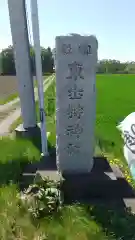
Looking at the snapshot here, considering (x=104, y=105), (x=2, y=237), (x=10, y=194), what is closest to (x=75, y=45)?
(x=10, y=194)

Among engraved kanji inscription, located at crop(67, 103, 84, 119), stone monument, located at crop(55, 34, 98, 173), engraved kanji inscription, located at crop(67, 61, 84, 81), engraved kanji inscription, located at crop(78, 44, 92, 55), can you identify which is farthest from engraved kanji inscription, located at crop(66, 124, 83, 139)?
engraved kanji inscription, located at crop(78, 44, 92, 55)

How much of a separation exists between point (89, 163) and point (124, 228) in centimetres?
133

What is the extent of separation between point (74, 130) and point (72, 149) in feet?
1.05

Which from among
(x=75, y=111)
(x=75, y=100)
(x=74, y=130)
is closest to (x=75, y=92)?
(x=75, y=100)

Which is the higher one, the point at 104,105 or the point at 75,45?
the point at 75,45

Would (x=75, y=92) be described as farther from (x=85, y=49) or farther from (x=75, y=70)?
(x=85, y=49)

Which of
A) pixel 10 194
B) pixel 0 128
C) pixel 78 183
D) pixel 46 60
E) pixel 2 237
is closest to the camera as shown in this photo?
pixel 2 237

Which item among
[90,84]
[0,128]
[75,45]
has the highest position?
[75,45]

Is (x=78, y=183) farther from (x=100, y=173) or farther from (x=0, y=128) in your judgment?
(x=0, y=128)

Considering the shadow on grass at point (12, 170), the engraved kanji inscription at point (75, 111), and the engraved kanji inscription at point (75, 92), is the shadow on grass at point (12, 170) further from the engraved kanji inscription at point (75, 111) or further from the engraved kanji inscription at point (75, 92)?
the engraved kanji inscription at point (75, 92)

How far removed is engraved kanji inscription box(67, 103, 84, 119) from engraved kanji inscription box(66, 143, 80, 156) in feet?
1.57

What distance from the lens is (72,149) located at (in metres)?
5.20

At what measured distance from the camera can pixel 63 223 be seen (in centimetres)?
400

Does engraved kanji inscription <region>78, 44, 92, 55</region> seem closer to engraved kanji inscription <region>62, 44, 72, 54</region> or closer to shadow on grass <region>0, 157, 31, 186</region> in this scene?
engraved kanji inscription <region>62, 44, 72, 54</region>
